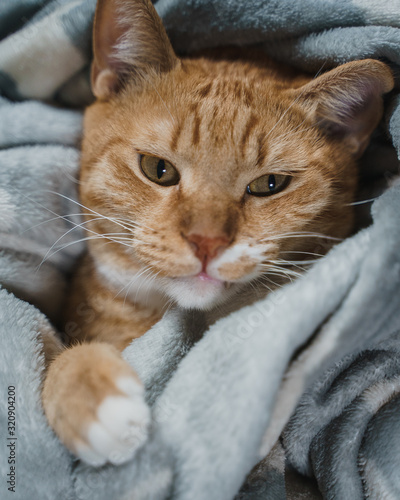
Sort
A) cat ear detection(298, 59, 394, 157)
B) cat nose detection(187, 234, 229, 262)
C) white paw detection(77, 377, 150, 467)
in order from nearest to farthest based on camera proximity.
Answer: white paw detection(77, 377, 150, 467) → cat nose detection(187, 234, 229, 262) → cat ear detection(298, 59, 394, 157)

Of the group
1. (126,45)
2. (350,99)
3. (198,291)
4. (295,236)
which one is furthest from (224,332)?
(126,45)

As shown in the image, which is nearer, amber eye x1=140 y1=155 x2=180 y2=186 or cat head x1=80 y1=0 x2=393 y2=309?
cat head x1=80 y1=0 x2=393 y2=309

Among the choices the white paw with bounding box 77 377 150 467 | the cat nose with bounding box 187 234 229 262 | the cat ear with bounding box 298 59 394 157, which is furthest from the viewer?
the cat ear with bounding box 298 59 394 157

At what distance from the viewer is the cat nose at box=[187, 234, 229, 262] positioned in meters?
0.91

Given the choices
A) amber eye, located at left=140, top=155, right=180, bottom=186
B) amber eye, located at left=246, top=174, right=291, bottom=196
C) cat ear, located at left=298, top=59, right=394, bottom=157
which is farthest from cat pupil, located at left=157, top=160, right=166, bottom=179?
cat ear, located at left=298, top=59, right=394, bottom=157

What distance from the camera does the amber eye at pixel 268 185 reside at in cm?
107

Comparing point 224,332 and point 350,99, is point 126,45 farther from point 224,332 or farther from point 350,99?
point 224,332

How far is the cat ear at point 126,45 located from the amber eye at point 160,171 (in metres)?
0.29

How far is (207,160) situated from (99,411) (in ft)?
1.98

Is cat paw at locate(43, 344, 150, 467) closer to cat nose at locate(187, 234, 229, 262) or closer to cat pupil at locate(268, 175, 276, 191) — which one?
cat nose at locate(187, 234, 229, 262)

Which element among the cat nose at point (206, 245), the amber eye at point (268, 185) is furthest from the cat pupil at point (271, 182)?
the cat nose at point (206, 245)

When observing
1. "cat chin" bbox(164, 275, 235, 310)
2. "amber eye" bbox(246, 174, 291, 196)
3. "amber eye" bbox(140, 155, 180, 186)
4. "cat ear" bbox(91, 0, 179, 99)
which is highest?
"cat ear" bbox(91, 0, 179, 99)

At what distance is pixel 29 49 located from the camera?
50.2 inches

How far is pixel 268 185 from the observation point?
42.6 inches
